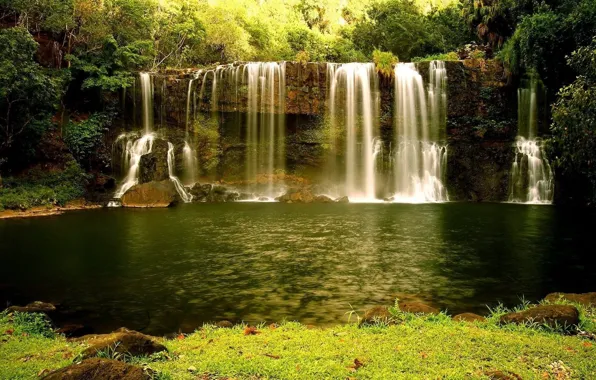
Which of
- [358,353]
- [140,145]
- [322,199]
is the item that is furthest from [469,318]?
[140,145]

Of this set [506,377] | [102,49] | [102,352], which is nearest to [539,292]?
[506,377]

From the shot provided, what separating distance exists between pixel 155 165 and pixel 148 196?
4.22m

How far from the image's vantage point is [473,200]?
29.0 metres

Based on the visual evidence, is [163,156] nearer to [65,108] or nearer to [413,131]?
[65,108]

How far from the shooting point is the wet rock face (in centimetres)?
2942

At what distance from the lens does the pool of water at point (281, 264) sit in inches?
346

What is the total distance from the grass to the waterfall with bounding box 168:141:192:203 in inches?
856

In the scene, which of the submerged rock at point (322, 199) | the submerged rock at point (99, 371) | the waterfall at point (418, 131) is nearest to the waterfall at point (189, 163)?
the submerged rock at point (322, 199)

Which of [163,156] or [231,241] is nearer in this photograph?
[231,241]

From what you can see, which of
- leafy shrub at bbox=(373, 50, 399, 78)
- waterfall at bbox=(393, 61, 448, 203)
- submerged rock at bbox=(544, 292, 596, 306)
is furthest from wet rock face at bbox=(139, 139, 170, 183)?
submerged rock at bbox=(544, 292, 596, 306)

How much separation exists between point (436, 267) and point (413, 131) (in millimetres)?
21014

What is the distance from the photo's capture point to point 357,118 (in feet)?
104

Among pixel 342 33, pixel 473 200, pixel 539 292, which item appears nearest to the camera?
pixel 539 292

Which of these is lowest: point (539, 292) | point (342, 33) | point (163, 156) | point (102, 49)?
point (539, 292)
